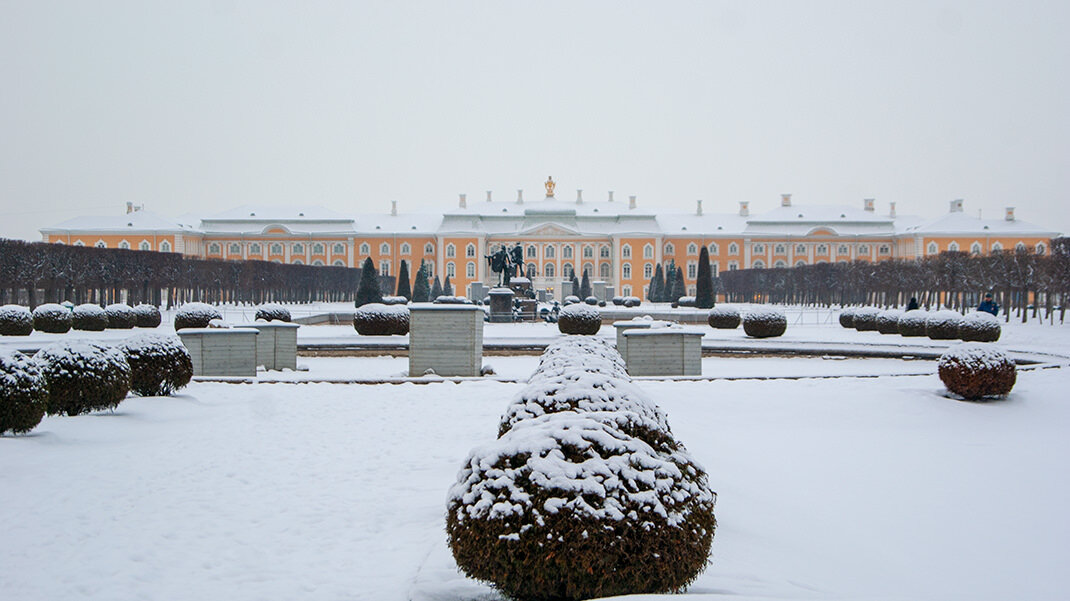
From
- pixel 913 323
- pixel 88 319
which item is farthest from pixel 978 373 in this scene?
pixel 88 319

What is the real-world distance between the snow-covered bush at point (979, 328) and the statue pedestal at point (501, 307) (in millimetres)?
13258

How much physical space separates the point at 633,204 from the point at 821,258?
62.5ft

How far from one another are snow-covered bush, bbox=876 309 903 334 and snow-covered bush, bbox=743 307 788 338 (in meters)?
3.66

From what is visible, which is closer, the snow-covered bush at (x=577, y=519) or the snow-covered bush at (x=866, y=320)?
the snow-covered bush at (x=577, y=519)

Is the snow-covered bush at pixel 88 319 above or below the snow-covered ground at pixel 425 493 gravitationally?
above

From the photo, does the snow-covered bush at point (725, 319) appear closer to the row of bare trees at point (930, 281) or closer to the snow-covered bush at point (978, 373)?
the row of bare trees at point (930, 281)

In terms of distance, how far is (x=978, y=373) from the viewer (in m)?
10.3

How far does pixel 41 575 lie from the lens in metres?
3.99

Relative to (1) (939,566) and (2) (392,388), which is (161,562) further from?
(2) (392,388)

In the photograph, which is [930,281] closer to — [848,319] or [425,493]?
[848,319]

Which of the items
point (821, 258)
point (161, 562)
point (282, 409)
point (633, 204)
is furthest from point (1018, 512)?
point (633, 204)

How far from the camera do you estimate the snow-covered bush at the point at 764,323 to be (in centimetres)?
2145

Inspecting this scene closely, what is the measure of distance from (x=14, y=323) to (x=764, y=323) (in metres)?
18.6

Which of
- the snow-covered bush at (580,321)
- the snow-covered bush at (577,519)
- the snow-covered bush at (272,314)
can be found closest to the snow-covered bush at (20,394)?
the snow-covered bush at (577,519)
